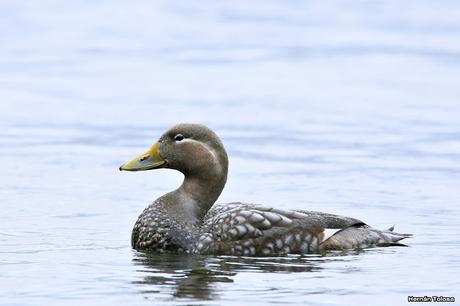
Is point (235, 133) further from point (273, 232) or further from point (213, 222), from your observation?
point (273, 232)

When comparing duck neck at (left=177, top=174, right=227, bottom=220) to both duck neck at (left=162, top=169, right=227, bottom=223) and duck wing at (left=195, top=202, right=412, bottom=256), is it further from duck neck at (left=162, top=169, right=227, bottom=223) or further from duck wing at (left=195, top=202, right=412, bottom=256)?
duck wing at (left=195, top=202, right=412, bottom=256)

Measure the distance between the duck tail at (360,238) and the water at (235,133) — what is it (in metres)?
0.21

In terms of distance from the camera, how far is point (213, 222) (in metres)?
16.1

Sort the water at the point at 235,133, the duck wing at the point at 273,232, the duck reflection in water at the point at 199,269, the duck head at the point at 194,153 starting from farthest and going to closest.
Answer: the duck head at the point at 194,153 → the duck wing at the point at 273,232 → the water at the point at 235,133 → the duck reflection in water at the point at 199,269

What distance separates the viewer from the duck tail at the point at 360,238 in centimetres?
1617

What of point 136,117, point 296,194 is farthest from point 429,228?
point 136,117

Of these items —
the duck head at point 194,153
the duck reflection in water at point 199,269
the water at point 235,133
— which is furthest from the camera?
the duck head at point 194,153

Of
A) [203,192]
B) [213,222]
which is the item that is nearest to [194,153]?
[203,192]

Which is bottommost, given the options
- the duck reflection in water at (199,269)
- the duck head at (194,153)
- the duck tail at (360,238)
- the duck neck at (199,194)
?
the duck reflection in water at (199,269)

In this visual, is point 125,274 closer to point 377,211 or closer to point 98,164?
point 377,211

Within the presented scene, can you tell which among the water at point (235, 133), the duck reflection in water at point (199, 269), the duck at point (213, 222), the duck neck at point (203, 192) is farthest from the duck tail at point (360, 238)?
the duck neck at point (203, 192)

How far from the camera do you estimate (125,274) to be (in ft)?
48.5

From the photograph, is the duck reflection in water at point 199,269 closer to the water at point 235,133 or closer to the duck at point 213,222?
the water at point 235,133

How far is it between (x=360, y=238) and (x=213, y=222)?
1.54m
